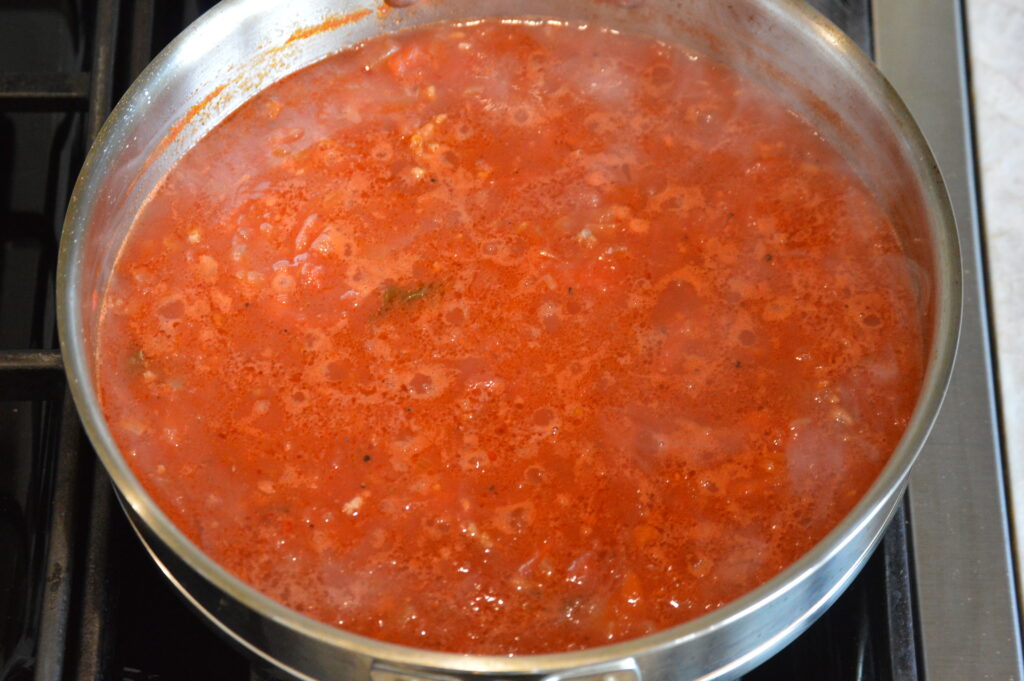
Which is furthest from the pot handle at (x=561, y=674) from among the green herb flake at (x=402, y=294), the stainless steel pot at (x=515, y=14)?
the green herb flake at (x=402, y=294)

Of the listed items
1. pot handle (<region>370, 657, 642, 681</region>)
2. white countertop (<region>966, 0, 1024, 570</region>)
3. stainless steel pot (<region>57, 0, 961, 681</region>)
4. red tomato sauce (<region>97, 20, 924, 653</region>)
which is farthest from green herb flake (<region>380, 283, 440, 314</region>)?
white countertop (<region>966, 0, 1024, 570</region>)

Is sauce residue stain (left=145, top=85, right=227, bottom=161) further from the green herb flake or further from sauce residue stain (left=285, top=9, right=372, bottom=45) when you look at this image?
the green herb flake

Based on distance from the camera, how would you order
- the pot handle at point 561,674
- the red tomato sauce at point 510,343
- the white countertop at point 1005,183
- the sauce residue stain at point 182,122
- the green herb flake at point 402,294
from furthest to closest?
the white countertop at point 1005,183 → the sauce residue stain at point 182,122 → the green herb flake at point 402,294 → the red tomato sauce at point 510,343 → the pot handle at point 561,674

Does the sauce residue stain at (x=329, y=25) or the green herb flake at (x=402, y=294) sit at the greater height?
the sauce residue stain at (x=329, y=25)

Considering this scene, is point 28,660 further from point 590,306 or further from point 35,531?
point 590,306

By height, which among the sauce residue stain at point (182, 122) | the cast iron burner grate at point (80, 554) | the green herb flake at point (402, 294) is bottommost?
the cast iron burner grate at point (80, 554)

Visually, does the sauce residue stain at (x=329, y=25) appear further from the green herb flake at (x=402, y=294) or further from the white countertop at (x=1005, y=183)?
the white countertop at (x=1005, y=183)

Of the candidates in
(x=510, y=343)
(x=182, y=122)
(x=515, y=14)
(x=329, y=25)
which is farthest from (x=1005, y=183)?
(x=182, y=122)
